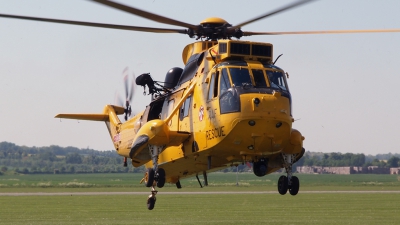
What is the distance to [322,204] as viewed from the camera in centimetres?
6388

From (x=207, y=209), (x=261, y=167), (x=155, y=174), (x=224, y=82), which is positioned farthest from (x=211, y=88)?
(x=207, y=209)

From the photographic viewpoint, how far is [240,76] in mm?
20688

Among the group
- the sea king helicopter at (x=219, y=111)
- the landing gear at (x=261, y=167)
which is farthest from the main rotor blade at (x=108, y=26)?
the landing gear at (x=261, y=167)

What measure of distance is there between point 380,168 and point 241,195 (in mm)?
112067

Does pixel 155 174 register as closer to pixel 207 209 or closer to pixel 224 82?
pixel 224 82

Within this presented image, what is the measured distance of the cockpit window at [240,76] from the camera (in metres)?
20.5

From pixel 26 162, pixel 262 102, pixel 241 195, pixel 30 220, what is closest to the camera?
pixel 262 102

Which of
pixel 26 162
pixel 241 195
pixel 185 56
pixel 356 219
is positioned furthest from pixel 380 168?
pixel 185 56

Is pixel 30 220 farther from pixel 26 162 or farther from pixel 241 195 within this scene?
pixel 26 162

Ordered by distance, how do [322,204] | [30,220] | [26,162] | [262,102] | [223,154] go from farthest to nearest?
1. [26,162]
2. [322,204]
3. [30,220]
4. [223,154]
5. [262,102]

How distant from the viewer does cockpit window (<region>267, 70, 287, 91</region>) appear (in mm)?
20922

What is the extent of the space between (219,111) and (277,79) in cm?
209

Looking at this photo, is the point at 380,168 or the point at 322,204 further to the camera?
the point at 380,168

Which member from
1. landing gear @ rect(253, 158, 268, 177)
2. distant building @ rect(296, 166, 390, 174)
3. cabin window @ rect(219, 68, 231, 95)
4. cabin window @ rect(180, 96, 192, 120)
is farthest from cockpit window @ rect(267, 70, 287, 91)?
distant building @ rect(296, 166, 390, 174)
